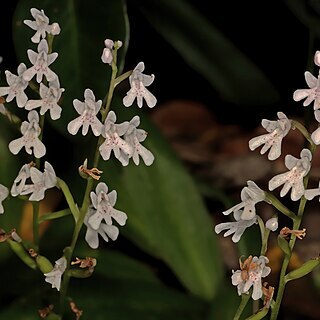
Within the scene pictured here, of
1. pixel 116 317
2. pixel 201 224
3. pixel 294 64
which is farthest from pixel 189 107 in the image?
pixel 116 317

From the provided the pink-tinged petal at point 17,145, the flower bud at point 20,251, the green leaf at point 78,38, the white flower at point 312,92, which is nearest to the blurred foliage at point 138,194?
the green leaf at point 78,38

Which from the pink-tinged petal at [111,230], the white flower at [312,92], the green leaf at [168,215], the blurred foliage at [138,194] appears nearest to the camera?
the white flower at [312,92]

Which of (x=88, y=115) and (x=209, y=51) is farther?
(x=209, y=51)

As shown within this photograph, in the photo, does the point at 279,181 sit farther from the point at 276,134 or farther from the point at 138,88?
the point at 138,88

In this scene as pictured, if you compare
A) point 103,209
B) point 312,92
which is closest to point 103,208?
point 103,209

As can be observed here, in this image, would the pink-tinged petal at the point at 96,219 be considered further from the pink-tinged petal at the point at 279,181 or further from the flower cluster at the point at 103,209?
the pink-tinged petal at the point at 279,181

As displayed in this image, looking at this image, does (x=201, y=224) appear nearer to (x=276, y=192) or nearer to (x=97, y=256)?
(x=97, y=256)

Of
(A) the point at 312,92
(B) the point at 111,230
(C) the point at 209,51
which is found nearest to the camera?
(A) the point at 312,92
